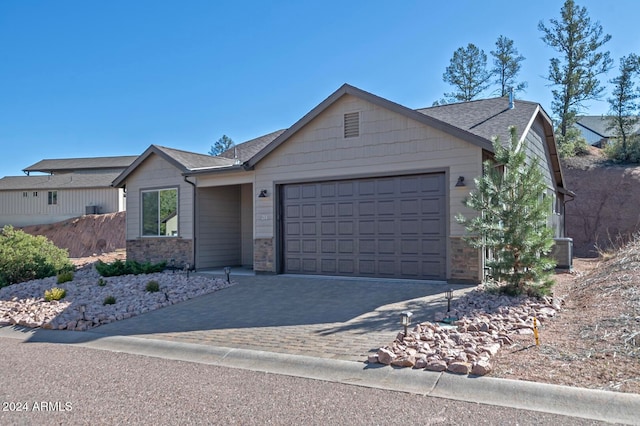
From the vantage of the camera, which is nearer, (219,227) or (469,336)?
(469,336)

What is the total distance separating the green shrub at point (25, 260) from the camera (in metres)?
13.4

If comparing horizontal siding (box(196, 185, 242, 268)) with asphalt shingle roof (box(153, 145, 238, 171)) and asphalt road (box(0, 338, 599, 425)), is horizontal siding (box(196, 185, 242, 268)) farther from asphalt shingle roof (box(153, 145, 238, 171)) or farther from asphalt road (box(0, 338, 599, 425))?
asphalt road (box(0, 338, 599, 425))

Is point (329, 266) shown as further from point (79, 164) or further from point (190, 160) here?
point (79, 164)

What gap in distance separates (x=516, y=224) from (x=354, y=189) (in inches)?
173

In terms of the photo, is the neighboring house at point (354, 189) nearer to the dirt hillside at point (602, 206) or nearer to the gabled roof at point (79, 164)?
the dirt hillside at point (602, 206)

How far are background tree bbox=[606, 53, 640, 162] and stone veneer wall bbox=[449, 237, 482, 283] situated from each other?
22512 mm

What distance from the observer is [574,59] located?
95.6 ft

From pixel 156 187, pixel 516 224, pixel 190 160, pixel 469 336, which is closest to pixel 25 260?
pixel 156 187

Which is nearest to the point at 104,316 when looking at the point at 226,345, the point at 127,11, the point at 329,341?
the point at 226,345

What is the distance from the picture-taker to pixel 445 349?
18.4ft

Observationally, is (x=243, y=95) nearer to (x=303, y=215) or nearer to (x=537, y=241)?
(x=303, y=215)

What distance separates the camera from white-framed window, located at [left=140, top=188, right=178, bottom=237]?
15102 millimetres

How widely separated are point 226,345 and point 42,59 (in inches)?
549

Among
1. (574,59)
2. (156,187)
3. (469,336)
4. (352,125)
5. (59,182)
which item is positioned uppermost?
(574,59)
